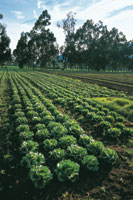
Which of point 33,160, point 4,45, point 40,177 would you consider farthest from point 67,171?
point 4,45

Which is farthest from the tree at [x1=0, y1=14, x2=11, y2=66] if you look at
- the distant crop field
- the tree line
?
the distant crop field

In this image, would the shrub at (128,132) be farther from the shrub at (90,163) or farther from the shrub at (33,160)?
the shrub at (33,160)

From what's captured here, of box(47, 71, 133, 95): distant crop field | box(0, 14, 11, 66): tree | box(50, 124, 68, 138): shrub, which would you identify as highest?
box(0, 14, 11, 66): tree

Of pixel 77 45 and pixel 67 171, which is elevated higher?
pixel 77 45

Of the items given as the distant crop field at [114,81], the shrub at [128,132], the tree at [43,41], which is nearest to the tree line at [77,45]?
the tree at [43,41]

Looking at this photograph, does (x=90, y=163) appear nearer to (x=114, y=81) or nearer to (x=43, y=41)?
(x=114, y=81)

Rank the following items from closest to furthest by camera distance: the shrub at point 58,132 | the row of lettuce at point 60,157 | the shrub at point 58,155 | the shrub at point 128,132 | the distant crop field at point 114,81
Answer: the row of lettuce at point 60,157 < the shrub at point 58,155 < the shrub at point 58,132 < the shrub at point 128,132 < the distant crop field at point 114,81

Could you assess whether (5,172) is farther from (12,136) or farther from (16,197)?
(12,136)

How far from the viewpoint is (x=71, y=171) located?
14.4 feet

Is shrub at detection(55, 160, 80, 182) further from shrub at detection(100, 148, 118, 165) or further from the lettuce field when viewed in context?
shrub at detection(100, 148, 118, 165)

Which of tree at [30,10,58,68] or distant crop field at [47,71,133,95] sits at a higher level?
tree at [30,10,58,68]

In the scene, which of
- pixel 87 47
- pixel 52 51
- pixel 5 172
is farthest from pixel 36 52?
pixel 5 172

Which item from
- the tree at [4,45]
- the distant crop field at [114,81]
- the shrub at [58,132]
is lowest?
the shrub at [58,132]

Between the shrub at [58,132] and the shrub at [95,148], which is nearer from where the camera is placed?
the shrub at [95,148]
